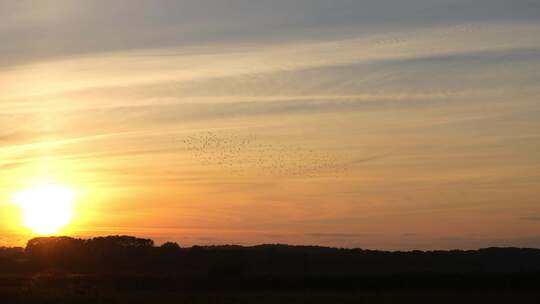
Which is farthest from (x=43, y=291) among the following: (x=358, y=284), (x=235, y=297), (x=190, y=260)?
(x=190, y=260)

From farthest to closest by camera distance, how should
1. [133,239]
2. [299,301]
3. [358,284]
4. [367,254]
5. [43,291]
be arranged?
1. [133,239]
2. [367,254]
3. [358,284]
4. [43,291]
5. [299,301]

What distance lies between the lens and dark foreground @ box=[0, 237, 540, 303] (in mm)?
50906

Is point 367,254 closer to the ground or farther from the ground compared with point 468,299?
farther from the ground

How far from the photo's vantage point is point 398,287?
6269 cm

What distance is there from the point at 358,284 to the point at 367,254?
44234 mm

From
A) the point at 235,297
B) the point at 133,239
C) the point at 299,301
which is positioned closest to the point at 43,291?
the point at 235,297

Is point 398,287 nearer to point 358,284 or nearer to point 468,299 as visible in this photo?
point 358,284

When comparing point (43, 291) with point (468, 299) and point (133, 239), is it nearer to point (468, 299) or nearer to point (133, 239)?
point (468, 299)

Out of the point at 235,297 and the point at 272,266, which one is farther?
the point at 272,266

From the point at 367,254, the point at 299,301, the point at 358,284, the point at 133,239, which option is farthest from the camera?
the point at 133,239

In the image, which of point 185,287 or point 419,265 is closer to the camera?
point 185,287

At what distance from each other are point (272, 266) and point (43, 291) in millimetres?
39664

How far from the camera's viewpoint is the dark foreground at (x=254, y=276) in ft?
167

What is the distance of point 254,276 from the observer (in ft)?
241
